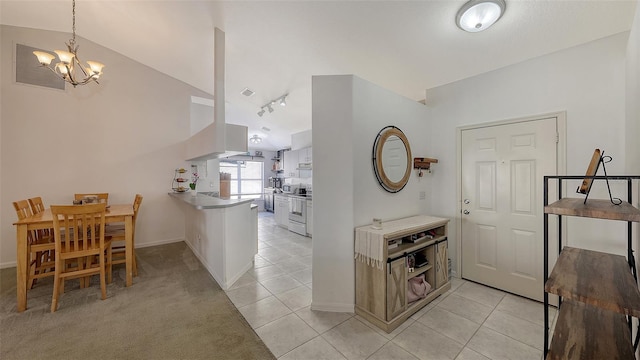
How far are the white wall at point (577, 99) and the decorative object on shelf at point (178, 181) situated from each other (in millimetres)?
5047

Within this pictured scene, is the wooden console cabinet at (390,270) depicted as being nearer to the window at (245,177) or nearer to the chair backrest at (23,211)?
the chair backrest at (23,211)

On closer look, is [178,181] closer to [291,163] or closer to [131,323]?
[131,323]

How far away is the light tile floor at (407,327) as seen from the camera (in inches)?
73.6

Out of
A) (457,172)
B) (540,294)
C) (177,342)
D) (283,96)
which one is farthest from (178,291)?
(540,294)

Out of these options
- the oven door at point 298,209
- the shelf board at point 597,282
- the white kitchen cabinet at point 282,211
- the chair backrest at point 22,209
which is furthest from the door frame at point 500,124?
the chair backrest at point 22,209

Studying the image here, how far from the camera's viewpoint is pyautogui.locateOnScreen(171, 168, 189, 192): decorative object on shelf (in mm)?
4676

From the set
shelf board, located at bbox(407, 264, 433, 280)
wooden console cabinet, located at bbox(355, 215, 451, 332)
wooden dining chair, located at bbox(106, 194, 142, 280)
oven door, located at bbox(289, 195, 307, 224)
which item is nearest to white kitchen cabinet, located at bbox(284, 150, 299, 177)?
oven door, located at bbox(289, 195, 307, 224)

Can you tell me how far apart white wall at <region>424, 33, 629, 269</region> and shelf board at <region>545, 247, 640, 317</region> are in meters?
1.44

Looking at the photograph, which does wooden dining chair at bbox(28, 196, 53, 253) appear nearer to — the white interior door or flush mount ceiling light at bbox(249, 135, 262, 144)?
flush mount ceiling light at bbox(249, 135, 262, 144)

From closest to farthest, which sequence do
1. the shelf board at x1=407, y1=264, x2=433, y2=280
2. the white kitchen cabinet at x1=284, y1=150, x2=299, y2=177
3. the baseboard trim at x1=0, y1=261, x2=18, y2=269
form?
the shelf board at x1=407, y1=264, x2=433, y2=280
the baseboard trim at x1=0, y1=261, x2=18, y2=269
the white kitchen cabinet at x1=284, y1=150, x2=299, y2=177

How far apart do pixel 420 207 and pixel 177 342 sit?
3070 mm

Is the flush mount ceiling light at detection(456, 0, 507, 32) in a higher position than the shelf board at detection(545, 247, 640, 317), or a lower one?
Result: higher

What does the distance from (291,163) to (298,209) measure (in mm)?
1963

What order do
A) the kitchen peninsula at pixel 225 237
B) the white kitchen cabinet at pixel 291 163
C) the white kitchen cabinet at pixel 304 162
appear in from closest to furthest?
the kitchen peninsula at pixel 225 237 < the white kitchen cabinet at pixel 304 162 < the white kitchen cabinet at pixel 291 163
